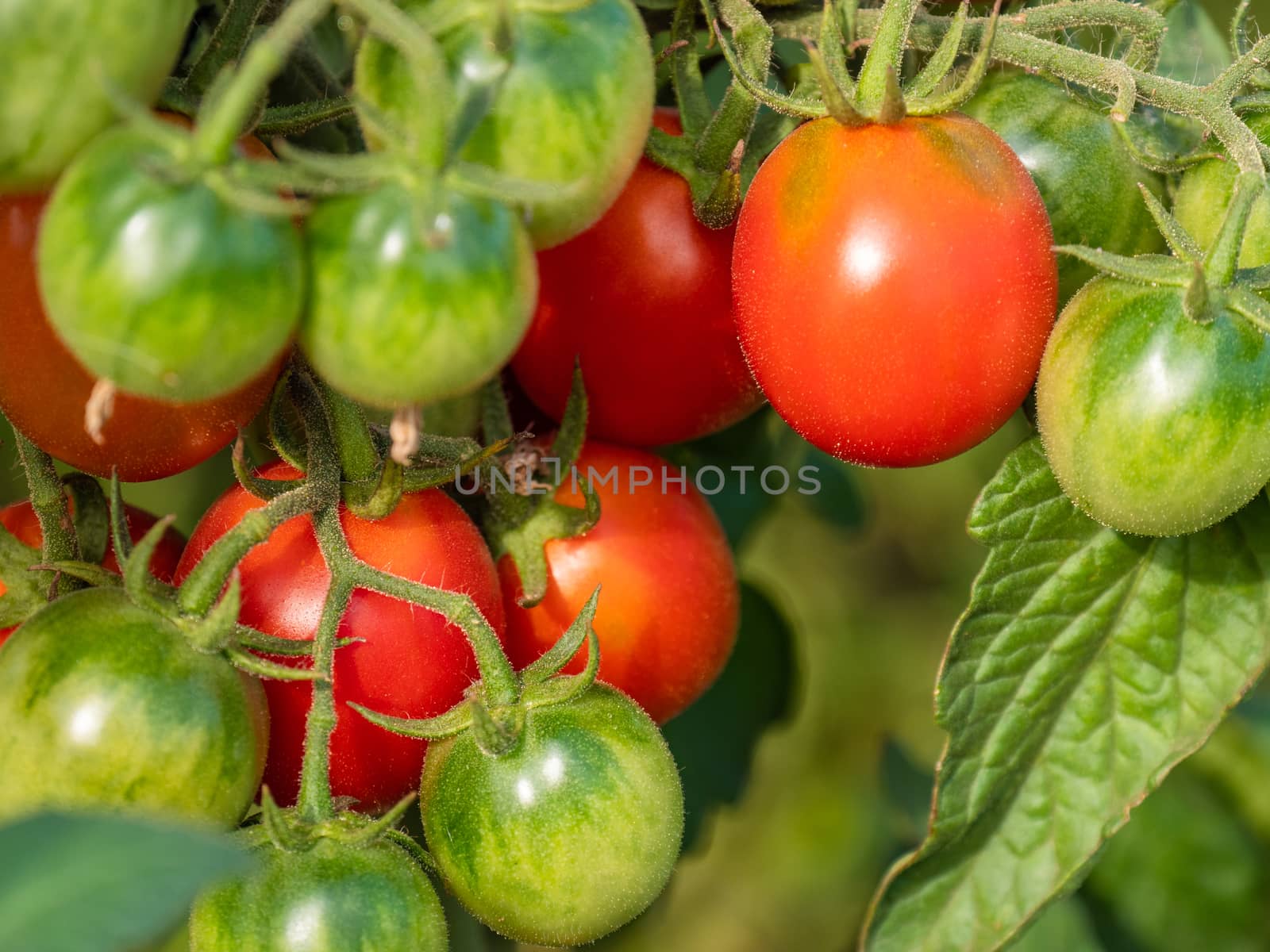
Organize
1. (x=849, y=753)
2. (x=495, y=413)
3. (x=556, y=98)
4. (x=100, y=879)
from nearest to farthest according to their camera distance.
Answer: (x=100, y=879)
(x=556, y=98)
(x=495, y=413)
(x=849, y=753)

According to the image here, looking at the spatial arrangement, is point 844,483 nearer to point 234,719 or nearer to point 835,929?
point 835,929

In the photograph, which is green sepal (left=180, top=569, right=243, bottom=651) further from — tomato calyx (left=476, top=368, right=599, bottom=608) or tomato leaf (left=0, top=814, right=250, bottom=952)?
tomato calyx (left=476, top=368, right=599, bottom=608)

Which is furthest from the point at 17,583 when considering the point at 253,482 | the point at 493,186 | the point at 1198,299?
the point at 1198,299

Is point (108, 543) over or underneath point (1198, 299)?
underneath

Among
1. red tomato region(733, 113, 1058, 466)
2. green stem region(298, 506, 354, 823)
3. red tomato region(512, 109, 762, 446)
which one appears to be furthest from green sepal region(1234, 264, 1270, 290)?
green stem region(298, 506, 354, 823)

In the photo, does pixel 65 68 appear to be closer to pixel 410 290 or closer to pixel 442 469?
pixel 410 290

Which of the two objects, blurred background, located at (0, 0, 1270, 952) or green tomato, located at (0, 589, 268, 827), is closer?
green tomato, located at (0, 589, 268, 827)

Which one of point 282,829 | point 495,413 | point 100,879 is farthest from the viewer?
point 495,413

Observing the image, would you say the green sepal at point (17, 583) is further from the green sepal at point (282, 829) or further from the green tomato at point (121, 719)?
the green sepal at point (282, 829)
